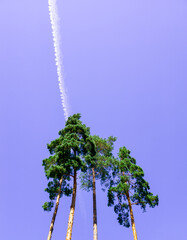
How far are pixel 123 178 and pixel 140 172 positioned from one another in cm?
180

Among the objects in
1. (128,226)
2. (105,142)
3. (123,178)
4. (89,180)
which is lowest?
(128,226)

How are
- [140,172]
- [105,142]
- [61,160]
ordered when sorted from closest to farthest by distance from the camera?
[61,160] < [140,172] < [105,142]

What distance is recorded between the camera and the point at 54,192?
14.5 meters

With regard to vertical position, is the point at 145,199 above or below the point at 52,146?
below

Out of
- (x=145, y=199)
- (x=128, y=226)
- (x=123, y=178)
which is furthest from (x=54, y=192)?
(x=145, y=199)

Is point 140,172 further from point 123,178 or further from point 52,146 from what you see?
point 52,146

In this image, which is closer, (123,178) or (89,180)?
(123,178)

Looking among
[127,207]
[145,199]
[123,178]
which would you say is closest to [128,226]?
[127,207]

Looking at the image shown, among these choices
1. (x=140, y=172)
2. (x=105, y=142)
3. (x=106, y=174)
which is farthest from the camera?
(x=105, y=142)

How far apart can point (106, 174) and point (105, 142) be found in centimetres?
345

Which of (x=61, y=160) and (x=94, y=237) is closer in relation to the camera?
(x=94, y=237)

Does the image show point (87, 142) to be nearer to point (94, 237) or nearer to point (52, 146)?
point (52, 146)

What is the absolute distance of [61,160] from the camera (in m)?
13.7

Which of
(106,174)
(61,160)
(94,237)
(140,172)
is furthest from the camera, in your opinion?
(106,174)
